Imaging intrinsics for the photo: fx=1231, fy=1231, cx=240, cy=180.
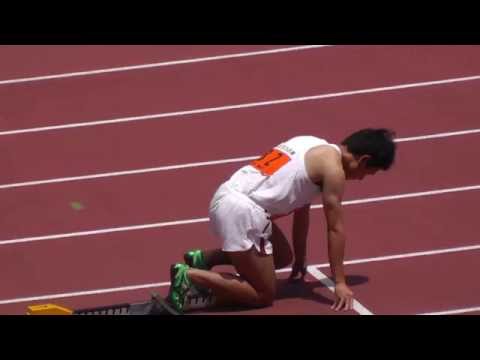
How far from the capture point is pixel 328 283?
8.23m

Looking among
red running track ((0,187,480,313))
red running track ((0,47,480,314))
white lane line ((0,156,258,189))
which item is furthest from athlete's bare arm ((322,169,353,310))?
white lane line ((0,156,258,189))

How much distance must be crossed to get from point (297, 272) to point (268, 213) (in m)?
0.63

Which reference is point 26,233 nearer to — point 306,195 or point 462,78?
point 306,195

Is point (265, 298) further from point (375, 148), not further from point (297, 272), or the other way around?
point (375, 148)

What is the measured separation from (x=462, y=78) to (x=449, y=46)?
77 centimetres

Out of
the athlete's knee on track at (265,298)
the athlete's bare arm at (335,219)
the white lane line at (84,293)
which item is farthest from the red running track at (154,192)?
the athlete's bare arm at (335,219)

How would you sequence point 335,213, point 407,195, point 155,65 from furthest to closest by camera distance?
point 155,65 < point 407,195 < point 335,213

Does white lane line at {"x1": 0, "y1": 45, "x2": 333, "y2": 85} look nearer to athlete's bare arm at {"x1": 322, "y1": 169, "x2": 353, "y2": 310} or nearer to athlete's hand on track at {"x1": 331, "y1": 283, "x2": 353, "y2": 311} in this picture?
athlete's bare arm at {"x1": 322, "y1": 169, "x2": 353, "y2": 310}

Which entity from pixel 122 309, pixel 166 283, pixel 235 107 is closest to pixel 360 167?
pixel 166 283

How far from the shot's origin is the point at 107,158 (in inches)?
408

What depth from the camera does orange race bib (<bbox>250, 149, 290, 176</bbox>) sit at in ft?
25.7

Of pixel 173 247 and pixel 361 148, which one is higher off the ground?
pixel 361 148

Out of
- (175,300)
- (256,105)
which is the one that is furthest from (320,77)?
(175,300)

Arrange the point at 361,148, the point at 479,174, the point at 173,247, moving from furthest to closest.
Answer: the point at 479,174 → the point at 173,247 → the point at 361,148
